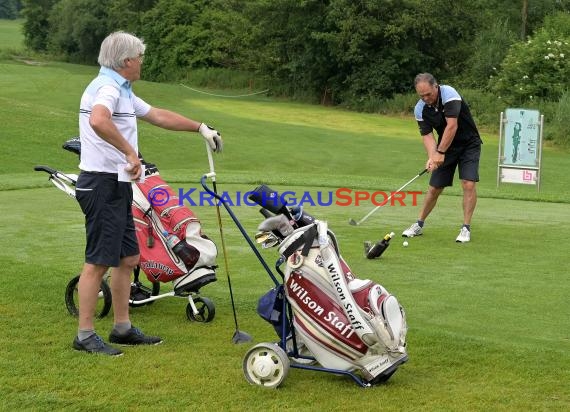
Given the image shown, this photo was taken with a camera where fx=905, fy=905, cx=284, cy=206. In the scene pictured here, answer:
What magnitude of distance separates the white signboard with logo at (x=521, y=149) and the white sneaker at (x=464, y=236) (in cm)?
860

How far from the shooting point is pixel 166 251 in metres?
6.45

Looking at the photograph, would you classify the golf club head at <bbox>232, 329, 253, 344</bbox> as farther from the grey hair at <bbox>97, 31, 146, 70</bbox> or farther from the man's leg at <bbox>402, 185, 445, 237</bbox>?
the man's leg at <bbox>402, 185, 445, 237</bbox>

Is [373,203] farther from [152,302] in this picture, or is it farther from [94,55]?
[94,55]

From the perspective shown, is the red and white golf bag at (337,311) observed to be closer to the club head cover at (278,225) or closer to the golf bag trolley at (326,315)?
the golf bag trolley at (326,315)

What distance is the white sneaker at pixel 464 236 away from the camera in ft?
30.4

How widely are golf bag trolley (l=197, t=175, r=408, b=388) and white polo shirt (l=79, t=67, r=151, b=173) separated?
105 cm

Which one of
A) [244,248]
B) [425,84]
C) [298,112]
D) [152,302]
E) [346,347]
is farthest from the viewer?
[298,112]

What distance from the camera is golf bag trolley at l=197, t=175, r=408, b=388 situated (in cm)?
486

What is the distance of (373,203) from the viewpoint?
1243cm

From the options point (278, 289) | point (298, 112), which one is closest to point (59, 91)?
point (298, 112)

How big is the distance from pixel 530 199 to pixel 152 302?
8103mm

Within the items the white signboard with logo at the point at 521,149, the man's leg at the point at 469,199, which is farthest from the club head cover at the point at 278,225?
the white signboard with logo at the point at 521,149

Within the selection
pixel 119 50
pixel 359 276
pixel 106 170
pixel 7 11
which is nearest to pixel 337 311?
pixel 106 170

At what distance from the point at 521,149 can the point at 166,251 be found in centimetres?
1286
